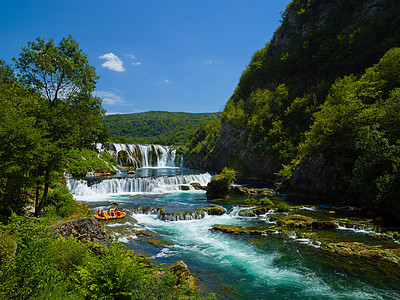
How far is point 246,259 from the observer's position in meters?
12.9

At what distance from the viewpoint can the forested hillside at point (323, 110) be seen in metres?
20.1

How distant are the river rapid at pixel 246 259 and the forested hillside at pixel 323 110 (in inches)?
266

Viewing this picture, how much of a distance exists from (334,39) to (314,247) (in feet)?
170

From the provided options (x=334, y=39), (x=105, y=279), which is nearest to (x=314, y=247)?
(x=105, y=279)

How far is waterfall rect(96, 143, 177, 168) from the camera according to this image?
2618 inches

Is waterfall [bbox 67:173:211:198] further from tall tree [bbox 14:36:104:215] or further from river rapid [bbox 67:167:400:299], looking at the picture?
tall tree [bbox 14:36:104:215]

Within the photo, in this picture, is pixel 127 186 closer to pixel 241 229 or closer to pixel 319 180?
pixel 241 229

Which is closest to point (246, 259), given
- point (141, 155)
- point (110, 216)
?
point (110, 216)

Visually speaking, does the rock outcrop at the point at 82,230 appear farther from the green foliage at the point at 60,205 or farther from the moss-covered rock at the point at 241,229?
the moss-covered rock at the point at 241,229

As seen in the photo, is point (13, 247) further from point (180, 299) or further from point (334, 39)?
point (334, 39)

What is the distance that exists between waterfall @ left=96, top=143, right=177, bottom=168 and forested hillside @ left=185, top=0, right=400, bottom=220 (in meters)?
9.25

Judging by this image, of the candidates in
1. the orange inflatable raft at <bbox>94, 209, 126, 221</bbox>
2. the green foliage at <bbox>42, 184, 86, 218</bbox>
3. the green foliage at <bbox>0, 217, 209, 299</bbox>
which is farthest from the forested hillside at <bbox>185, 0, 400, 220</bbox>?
the green foliage at <bbox>42, 184, 86, 218</bbox>

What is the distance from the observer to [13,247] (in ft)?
20.0

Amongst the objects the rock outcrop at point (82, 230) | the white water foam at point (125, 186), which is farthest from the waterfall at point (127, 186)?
the rock outcrop at point (82, 230)
